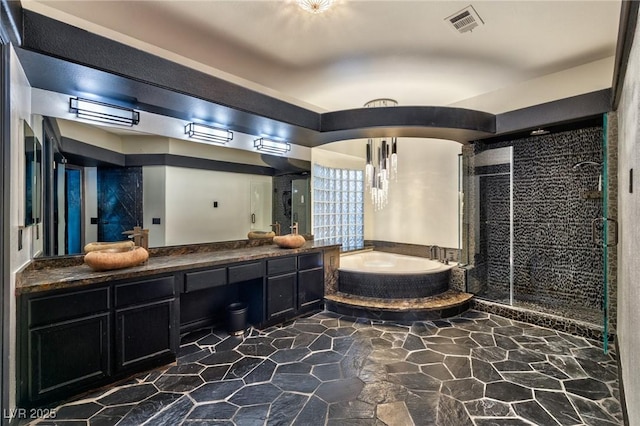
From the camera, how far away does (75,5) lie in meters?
2.33

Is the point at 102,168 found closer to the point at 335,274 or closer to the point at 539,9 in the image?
the point at 335,274

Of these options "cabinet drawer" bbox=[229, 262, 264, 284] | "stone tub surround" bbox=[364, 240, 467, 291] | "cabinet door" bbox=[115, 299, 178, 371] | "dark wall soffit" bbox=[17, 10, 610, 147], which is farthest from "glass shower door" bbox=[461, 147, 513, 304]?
"cabinet door" bbox=[115, 299, 178, 371]

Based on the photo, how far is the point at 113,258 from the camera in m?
2.38

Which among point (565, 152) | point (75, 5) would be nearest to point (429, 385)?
point (565, 152)

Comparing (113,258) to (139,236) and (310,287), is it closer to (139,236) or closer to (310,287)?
(139,236)

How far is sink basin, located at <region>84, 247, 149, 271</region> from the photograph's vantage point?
232 centimetres

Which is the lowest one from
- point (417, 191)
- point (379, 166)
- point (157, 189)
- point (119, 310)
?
point (119, 310)

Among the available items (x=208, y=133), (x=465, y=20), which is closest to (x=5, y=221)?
(x=208, y=133)

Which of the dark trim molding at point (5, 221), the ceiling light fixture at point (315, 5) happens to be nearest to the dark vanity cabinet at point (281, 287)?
the dark trim molding at point (5, 221)

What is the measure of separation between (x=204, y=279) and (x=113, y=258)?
2.46ft

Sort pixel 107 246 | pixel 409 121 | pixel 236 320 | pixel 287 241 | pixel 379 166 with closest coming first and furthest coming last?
pixel 107 246 < pixel 236 320 < pixel 409 121 < pixel 287 241 < pixel 379 166

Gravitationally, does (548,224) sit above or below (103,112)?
below

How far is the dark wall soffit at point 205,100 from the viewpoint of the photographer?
6.61 feet

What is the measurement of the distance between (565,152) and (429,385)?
3571mm
